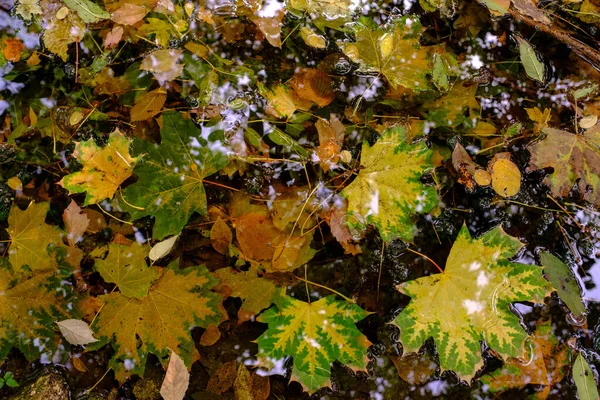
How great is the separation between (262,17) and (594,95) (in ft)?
4.41

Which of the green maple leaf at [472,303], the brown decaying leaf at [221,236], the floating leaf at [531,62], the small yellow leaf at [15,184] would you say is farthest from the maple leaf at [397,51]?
the small yellow leaf at [15,184]

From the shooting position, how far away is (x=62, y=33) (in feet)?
5.66

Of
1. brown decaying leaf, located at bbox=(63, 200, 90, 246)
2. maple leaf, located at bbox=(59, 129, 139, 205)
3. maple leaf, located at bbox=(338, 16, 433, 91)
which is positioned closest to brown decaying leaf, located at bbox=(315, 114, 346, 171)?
maple leaf, located at bbox=(338, 16, 433, 91)

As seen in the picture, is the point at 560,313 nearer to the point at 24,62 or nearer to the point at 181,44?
the point at 181,44

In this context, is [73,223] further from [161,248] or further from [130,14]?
[130,14]

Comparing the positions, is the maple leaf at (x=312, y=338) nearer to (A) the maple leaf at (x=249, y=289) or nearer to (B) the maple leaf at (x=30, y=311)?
(A) the maple leaf at (x=249, y=289)

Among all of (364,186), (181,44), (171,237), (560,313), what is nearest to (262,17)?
(181,44)

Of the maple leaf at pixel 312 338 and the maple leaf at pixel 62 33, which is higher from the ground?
the maple leaf at pixel 62 33

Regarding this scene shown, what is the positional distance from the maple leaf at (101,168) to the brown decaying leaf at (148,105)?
12 cm

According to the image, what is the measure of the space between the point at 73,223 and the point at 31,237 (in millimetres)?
140

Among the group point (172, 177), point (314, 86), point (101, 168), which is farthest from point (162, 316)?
point (314, 86)

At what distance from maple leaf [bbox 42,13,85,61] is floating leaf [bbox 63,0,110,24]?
4 cm

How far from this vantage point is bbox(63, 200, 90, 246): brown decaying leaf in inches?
62.9

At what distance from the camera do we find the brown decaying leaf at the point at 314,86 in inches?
66.4
